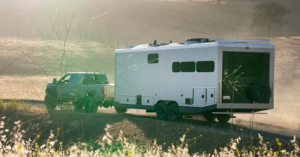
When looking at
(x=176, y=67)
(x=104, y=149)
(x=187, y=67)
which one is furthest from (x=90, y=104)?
(x=104, y=149)

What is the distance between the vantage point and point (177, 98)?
19062 millimetres

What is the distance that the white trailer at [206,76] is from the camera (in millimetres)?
17281

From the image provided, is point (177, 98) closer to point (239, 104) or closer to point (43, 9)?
point (239, 104)

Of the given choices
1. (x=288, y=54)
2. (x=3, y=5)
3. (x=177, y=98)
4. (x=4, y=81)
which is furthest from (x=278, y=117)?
(x=3, y=5)

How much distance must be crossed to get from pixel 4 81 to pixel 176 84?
31.2 m

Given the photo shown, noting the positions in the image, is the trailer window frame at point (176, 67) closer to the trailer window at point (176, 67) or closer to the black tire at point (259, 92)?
the trailer window at point (176, 67)

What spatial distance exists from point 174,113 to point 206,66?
2550 millimetres

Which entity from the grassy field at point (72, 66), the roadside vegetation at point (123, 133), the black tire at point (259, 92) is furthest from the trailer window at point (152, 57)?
the grassy field at point (72, 66)

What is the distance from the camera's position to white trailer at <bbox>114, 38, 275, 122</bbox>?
17.3m

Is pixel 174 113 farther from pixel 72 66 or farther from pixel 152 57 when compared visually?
pixel 72 66

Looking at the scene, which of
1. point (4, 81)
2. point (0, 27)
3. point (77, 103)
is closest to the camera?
point (77, 103)

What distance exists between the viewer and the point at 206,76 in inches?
691

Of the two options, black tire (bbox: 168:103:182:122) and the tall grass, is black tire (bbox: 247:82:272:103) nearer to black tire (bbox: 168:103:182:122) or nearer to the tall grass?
black tire (bbox: 168:103:182:122)

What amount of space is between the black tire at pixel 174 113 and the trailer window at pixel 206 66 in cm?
191
